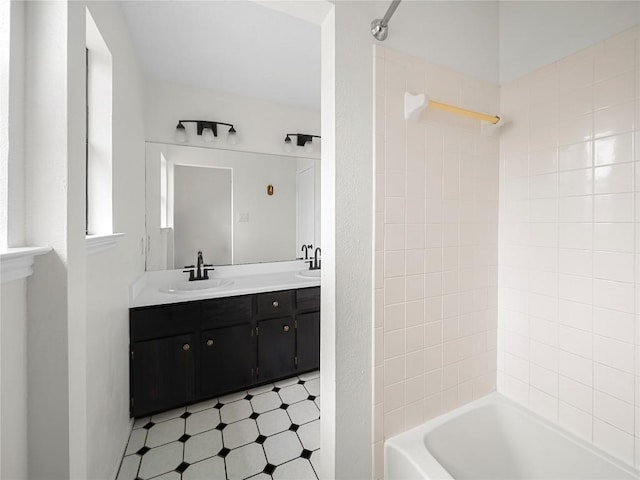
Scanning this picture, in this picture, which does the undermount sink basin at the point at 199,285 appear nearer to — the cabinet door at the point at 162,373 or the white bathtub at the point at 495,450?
the cabinet door at the point at 162,373

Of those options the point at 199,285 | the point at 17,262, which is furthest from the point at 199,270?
the point at 17,262

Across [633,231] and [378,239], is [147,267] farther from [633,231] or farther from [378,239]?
[633,231]

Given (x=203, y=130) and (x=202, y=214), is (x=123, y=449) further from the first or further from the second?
(x=203, y=130)

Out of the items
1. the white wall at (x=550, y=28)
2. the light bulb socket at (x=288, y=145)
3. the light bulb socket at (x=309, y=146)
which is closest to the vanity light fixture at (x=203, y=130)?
the light bulb socket at (x=288, y=145)

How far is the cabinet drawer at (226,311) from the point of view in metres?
1.97

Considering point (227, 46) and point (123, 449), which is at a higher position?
point (227, 46)

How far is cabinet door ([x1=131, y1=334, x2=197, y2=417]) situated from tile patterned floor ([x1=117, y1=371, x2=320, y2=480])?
0.12 m

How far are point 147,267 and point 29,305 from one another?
1692 millimetres

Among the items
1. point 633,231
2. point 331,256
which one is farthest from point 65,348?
point 633,231

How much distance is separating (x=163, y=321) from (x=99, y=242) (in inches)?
35.2

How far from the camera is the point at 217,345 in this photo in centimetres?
202

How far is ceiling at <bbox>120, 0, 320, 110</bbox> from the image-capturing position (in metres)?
1.58

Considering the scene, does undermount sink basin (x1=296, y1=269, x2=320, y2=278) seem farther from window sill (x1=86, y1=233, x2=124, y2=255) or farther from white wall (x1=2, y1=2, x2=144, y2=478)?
white wall (x1=2, y1=2, x2=144, y2=478)

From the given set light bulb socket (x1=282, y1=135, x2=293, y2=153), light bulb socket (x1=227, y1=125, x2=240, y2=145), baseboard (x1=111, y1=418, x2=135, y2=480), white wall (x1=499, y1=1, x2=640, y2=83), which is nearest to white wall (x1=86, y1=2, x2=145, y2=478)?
baseboard (x1=111, y1=418, x2=135, y2=480)
